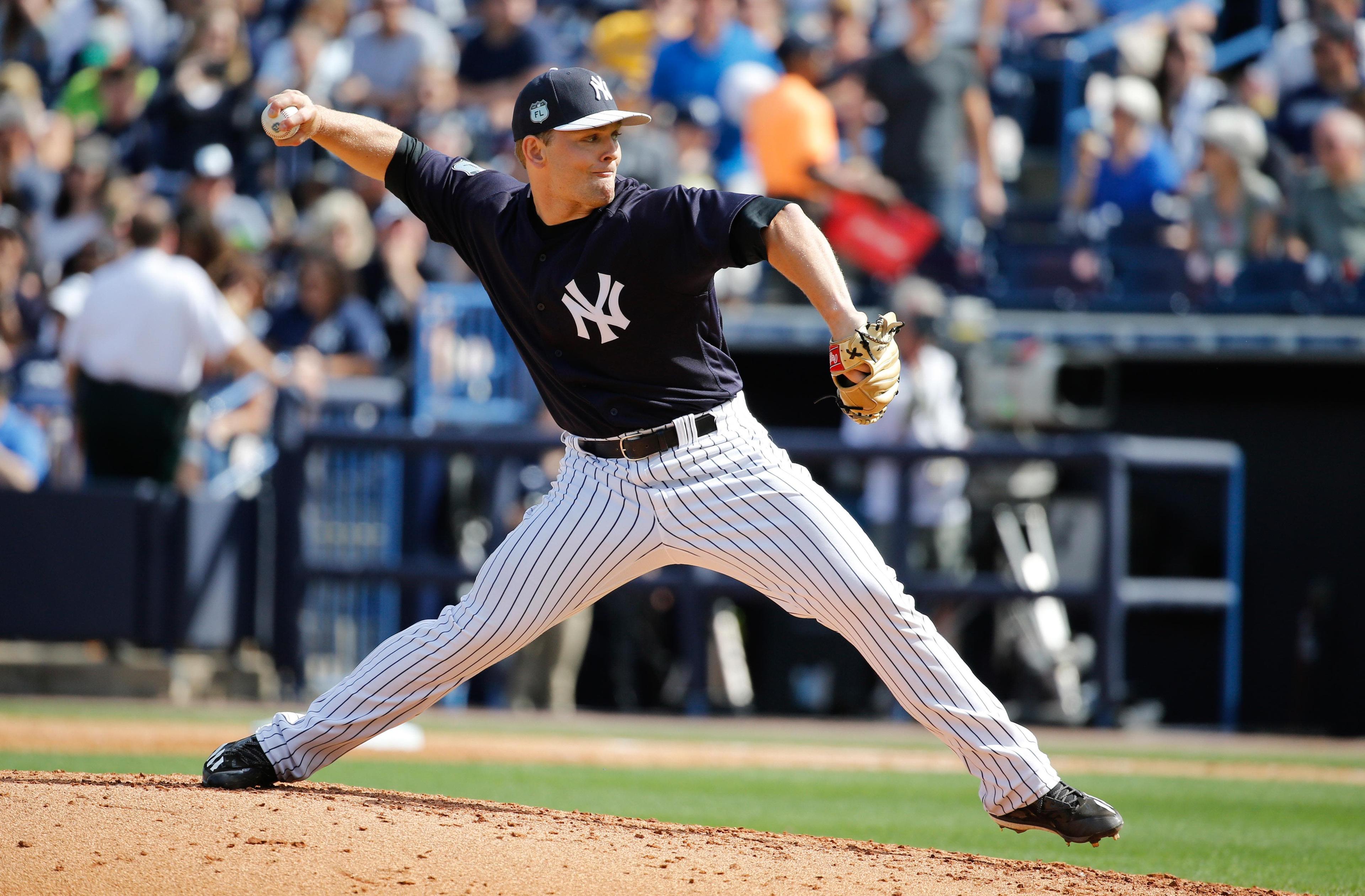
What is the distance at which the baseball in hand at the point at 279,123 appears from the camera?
14.3 feet

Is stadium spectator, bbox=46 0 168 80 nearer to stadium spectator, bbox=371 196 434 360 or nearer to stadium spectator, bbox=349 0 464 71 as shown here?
stadium spectator, bbox=349 0 464 71

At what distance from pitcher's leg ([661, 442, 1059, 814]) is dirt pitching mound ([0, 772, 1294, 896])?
0.27 m

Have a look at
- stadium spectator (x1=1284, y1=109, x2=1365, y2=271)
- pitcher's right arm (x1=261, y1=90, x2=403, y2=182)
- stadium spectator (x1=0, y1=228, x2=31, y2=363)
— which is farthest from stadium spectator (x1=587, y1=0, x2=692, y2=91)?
pitcher's right arm (x1=261, y1=90, x2=403, y2=182)

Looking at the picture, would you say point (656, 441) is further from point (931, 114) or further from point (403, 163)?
point (931, 114)

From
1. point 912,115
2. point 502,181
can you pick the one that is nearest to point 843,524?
point 502,181

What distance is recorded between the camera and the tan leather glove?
369 centimetres

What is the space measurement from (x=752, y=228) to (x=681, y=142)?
297 inches

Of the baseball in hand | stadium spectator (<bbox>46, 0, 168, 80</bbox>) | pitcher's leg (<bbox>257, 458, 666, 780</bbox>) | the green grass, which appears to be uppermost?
→ stadium spectator (<bbox>46, 0, 168, 80</bbox>)

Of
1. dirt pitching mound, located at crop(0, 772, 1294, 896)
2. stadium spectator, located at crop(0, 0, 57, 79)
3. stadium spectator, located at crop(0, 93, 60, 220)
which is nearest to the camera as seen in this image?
dirt pitching mound, located at crop(0, 772, 1294, 896)

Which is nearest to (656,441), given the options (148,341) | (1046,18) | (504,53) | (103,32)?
(148,341)

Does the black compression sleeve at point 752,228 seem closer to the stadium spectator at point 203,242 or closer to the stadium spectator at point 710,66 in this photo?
the stadium spectator at point 203,242

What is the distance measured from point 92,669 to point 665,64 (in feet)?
18.3

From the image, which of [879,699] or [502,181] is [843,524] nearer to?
[502,181]

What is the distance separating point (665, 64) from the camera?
11.9 m
